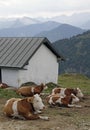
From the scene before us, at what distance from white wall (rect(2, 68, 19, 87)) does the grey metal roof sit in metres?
0.61

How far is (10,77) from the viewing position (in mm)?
31094

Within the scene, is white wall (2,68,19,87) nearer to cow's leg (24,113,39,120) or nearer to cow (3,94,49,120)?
cow (3,94,49,120)

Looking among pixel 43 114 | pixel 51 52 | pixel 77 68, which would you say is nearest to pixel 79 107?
pixel 43 114

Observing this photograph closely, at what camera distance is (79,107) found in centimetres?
1720

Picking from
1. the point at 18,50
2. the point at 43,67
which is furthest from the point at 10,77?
the point at 43,67

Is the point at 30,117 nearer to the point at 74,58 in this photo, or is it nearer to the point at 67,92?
the point at 67,92

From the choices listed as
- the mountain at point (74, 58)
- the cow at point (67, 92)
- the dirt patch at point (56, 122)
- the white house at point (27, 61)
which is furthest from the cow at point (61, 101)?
the mountain at point (74, 58)

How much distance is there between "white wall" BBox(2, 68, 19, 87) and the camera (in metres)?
30.7

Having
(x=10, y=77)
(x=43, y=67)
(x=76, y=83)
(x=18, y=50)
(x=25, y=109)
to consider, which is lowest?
(x=25, y=109)

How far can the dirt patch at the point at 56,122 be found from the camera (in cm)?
1281

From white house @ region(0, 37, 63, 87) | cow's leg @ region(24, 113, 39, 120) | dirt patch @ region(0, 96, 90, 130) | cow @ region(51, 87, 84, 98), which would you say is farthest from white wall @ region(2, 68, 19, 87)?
cow's leg @ region(24, 113, 39, 120)

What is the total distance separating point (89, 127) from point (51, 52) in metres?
21.7

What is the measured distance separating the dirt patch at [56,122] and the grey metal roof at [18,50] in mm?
14575

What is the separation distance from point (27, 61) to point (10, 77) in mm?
2040
